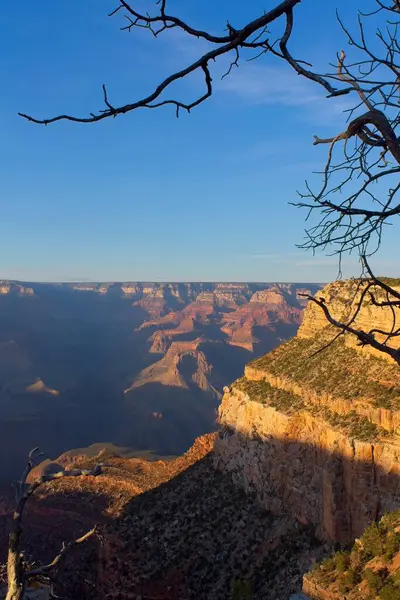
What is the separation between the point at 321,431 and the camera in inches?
955

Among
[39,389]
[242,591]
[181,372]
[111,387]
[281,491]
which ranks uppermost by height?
[281,491]

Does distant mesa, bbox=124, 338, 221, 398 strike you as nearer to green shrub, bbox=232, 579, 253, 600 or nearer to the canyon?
the canyon

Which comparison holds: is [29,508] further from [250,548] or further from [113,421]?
[113,421]

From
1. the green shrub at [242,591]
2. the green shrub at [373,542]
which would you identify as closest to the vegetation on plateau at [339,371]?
the green shrub at [373,542]

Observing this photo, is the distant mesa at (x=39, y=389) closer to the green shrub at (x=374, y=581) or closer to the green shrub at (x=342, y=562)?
the green shrub at (x=342, y=562)

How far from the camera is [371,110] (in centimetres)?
492

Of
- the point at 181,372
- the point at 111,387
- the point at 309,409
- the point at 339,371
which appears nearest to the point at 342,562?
the point at 309,409

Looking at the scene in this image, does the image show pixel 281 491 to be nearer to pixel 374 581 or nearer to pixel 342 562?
pixel 342 562

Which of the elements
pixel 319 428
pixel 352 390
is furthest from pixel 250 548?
pixel 352 390

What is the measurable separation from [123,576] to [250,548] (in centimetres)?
796

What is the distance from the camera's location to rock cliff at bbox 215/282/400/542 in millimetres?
21328

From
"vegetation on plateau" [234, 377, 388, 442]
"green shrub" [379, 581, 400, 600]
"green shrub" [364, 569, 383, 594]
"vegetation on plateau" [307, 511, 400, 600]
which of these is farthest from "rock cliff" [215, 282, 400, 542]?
"green shrub" [379, 581, 400, 600]

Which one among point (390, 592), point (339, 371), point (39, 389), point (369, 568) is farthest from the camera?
point (39, 389)

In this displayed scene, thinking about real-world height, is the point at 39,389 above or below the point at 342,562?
below
